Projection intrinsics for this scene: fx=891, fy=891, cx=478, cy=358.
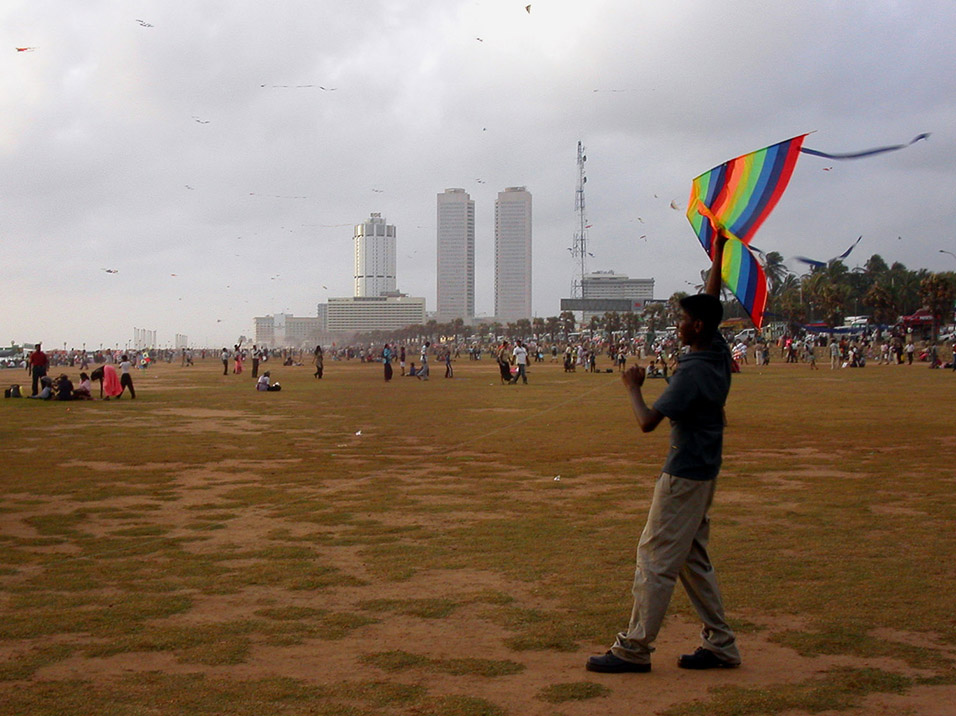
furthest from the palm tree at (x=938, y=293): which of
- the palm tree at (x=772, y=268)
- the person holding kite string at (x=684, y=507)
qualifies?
the person holding kite string at (x=684, y=507)

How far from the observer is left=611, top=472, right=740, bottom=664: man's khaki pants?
14.7 ft

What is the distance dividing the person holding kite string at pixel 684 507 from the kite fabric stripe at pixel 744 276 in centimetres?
84

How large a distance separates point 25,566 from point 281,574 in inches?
79.1

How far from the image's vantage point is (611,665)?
450 centimetres

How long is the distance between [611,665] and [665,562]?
59cm

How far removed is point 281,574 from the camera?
21.3 ft

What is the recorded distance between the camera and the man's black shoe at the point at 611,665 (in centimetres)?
450

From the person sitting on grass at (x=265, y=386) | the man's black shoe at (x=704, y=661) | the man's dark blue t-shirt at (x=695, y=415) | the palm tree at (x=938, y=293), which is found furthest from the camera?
the palm tree at (x=938, y=293)

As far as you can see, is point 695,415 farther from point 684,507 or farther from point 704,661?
point 704,661

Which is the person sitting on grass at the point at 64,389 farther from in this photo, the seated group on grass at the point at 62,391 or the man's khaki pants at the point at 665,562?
the man's khaki pants at the point at 665,562

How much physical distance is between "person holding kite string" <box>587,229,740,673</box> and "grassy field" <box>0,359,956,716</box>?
6.0 inches

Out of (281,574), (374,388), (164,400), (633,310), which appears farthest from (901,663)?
(633,310)

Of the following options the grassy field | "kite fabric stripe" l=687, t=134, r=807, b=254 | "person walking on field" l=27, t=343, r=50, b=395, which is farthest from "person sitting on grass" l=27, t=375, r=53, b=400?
"kite fabric stripe" l=687, t=134, r=807, b=254

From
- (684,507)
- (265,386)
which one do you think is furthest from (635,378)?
(265,386)
